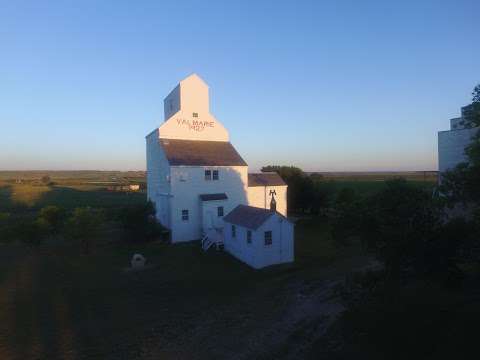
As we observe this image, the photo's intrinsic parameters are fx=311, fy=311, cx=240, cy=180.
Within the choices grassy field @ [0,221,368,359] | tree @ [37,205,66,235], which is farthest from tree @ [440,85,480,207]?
tree @ [37,205,66,235]

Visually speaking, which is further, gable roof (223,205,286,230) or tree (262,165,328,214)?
tree (262,165,328,214)

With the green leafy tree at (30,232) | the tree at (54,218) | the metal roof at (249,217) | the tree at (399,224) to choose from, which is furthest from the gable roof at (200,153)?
the tree at (399,224)

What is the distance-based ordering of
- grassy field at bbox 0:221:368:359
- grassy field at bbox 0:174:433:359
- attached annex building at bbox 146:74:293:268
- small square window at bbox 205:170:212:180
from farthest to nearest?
small square window at bbox 205:170:212:180
attached annex building at bbox 146:74:293:268
grassy field at bbox 0:221:368:359
grassy field at bbox 0:174:433:359

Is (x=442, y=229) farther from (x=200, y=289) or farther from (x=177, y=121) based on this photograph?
(x=177, y=121)

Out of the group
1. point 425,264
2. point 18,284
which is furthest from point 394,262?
point 18,284

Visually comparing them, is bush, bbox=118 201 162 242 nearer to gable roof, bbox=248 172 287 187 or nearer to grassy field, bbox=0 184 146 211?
gable roof, bbox=248 172 287 187

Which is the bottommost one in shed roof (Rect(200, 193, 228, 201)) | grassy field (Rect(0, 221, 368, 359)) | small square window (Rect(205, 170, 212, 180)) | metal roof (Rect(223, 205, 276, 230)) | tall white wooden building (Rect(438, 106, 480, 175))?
grassy field (Rect(0, 221, 368, 359))

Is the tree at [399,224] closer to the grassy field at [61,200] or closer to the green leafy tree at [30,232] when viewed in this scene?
the green leafy tree at [30,232]

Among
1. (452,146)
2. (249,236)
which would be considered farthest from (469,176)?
(249,236)
